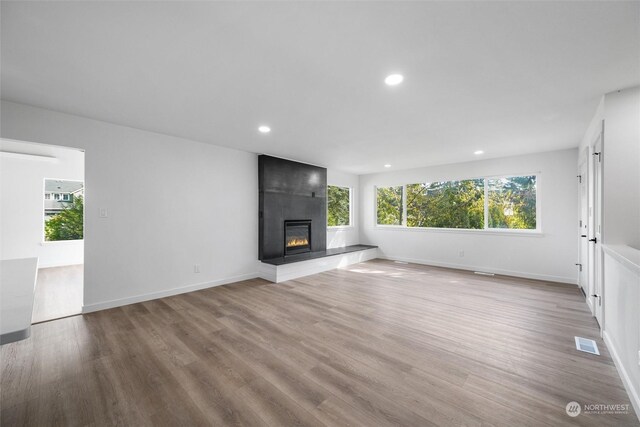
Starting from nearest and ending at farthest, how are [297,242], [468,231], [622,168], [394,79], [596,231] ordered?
[394,79]
[622,168]
[596,231]
[468,231]
[297,242]

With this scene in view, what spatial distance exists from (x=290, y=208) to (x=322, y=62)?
3.84 m

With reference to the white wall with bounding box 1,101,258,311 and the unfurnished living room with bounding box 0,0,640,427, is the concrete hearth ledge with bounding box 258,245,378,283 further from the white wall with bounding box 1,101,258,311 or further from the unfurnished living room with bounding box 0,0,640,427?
the white wall with bounding box 1,101,258,311

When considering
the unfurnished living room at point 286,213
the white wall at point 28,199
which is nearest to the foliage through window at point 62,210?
the white wall at point 28,199

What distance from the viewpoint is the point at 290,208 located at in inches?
221

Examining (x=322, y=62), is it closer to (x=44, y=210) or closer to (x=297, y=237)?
(x=297, y=237)

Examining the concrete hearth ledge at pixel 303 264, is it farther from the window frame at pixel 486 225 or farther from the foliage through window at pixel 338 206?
the window frame at pixel 486 225

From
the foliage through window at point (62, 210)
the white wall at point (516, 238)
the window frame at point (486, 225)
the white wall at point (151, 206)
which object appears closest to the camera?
the white wall at point (151, 206)

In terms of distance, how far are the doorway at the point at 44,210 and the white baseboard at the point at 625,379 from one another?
680 cm

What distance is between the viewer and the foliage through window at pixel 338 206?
7117 mm

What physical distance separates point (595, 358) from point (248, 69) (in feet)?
12.7

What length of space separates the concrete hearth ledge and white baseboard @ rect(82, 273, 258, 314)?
18.4 inches

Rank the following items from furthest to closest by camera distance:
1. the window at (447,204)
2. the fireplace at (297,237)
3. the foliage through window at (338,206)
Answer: the foliage through window at (338,206), the window at (447,204), the fireplace at (297,237)

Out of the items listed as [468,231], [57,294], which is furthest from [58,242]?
[468,231]

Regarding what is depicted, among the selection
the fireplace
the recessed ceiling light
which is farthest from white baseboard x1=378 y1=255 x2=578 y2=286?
the recessed ceiling light
